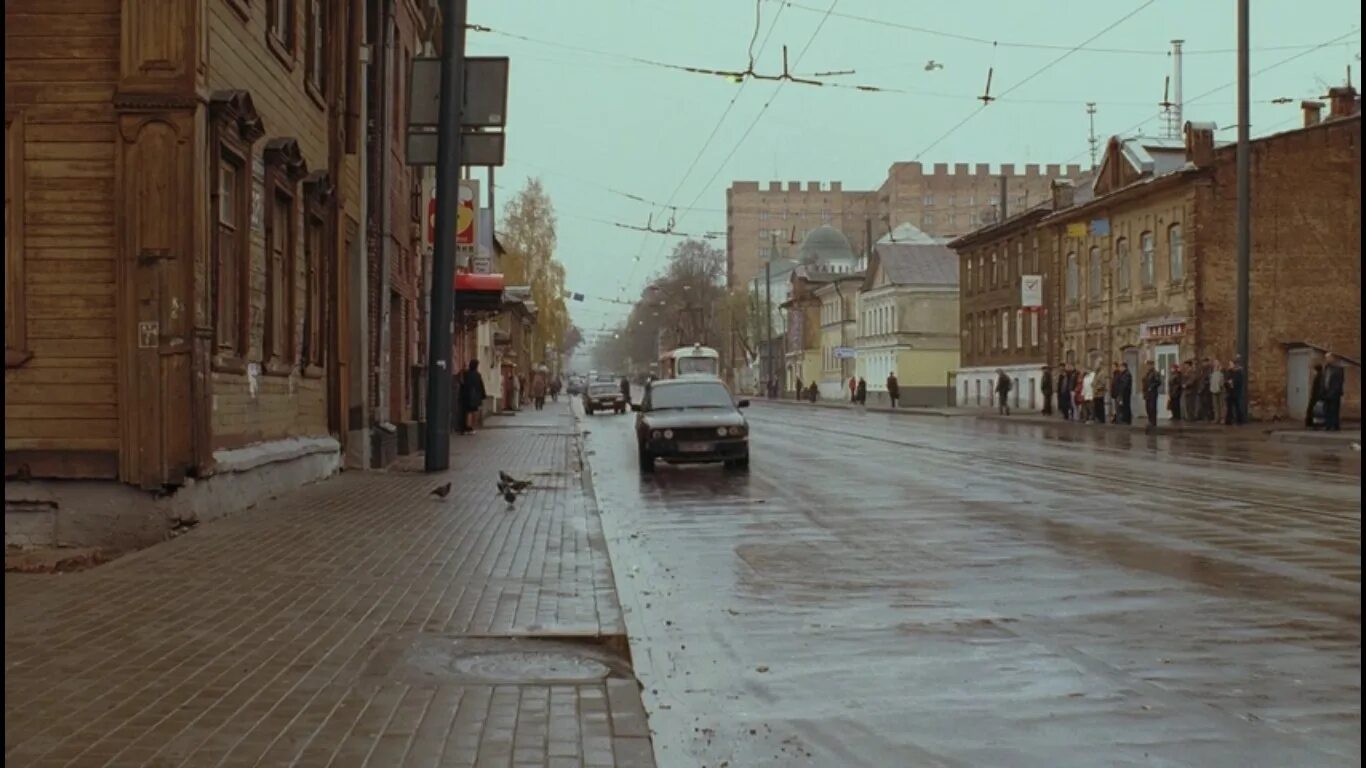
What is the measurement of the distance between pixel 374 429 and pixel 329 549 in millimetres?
11910

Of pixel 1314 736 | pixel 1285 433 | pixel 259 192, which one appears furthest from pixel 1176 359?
pixel 1314 736

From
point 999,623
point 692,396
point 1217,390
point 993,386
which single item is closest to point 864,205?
point 993,386

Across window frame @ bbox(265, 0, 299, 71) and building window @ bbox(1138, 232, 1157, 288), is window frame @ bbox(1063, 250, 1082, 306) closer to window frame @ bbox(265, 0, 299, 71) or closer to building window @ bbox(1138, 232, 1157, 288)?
building window @ bbox(1138, 232, 1157, 288)

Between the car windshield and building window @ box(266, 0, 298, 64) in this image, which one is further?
the car windshield

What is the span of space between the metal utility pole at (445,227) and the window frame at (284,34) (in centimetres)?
240

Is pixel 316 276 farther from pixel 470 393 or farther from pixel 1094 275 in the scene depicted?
pixel 1094 275

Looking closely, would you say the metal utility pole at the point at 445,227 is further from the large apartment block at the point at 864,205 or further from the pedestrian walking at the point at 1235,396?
the large apartment block at the point at 864,205

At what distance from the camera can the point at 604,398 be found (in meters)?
65.2

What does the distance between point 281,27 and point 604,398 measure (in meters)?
48.0

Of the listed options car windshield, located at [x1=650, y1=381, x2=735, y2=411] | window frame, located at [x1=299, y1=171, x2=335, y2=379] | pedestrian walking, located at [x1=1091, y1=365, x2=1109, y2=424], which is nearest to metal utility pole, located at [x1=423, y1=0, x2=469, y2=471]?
window frame, located at [x1=299, y1=171, x2=335, y2=379]

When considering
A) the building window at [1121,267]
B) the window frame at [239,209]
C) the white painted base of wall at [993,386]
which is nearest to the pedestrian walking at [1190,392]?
the building window at [1121,267]

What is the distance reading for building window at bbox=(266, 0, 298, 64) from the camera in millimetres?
16469

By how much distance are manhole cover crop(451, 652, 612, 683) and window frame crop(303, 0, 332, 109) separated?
1309 centimetres

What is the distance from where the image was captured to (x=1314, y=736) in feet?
19.4
